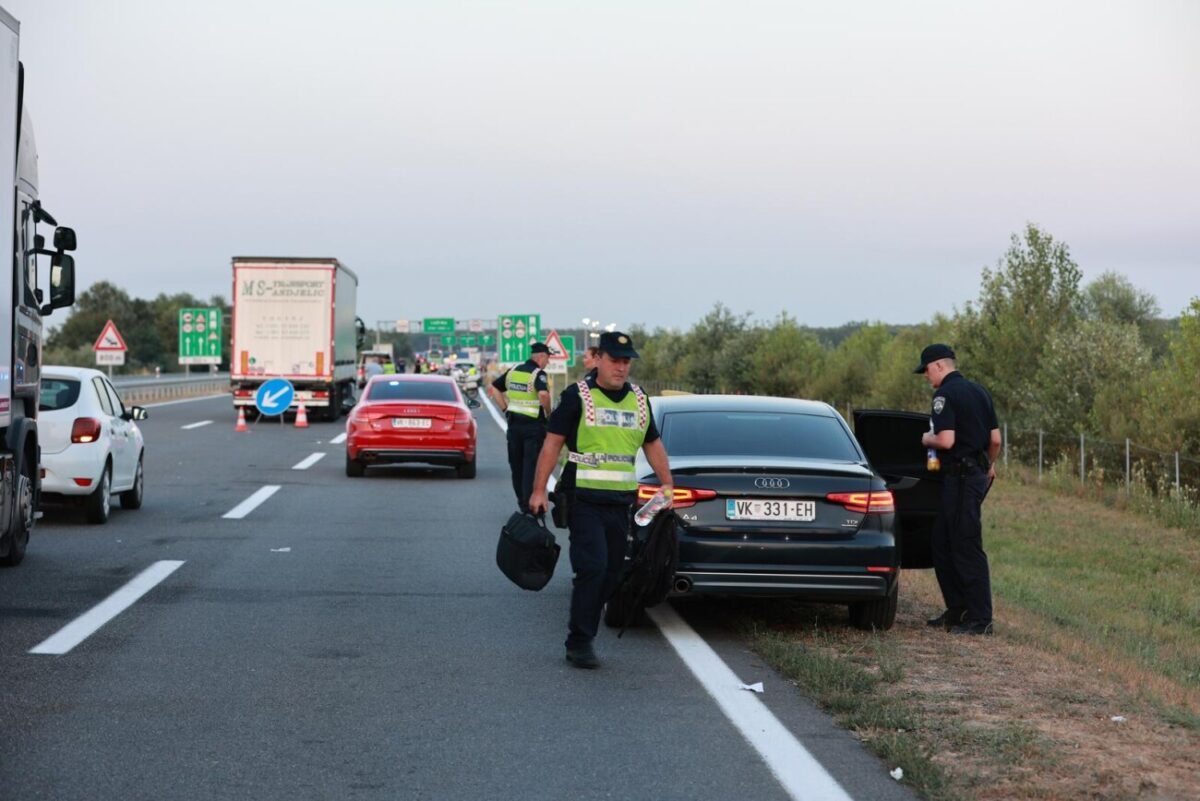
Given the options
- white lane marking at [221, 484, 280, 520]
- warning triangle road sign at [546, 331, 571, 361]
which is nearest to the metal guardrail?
warning triangle road sign at [546, 331, 571, 361]

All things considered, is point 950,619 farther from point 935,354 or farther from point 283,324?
point 283,324

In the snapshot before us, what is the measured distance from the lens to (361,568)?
499 inches

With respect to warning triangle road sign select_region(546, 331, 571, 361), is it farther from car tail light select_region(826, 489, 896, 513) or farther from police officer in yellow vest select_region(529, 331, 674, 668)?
police officer in yellow vest select_region(529, 331, 674, 668)

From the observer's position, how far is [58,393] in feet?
52.5

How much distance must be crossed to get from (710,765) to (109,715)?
2626mm

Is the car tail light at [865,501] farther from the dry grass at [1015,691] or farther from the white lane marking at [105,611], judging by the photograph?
the white lane marking at [105,611]

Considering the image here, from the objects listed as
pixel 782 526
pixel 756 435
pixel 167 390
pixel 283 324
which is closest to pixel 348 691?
pixel 782 526

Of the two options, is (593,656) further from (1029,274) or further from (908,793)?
(1029,274)

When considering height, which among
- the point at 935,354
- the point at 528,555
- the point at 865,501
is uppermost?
the point at 935,354

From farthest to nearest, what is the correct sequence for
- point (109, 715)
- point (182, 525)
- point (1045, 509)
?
point (1045, 509) → point (182, 525) → point (109, 715)

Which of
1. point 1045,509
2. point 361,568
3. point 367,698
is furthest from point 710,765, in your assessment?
point 1045,509

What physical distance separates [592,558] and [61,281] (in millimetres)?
5701

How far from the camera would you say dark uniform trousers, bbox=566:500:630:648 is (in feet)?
27.3

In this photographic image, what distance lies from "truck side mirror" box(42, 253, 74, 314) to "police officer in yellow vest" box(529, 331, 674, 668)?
5.19m
